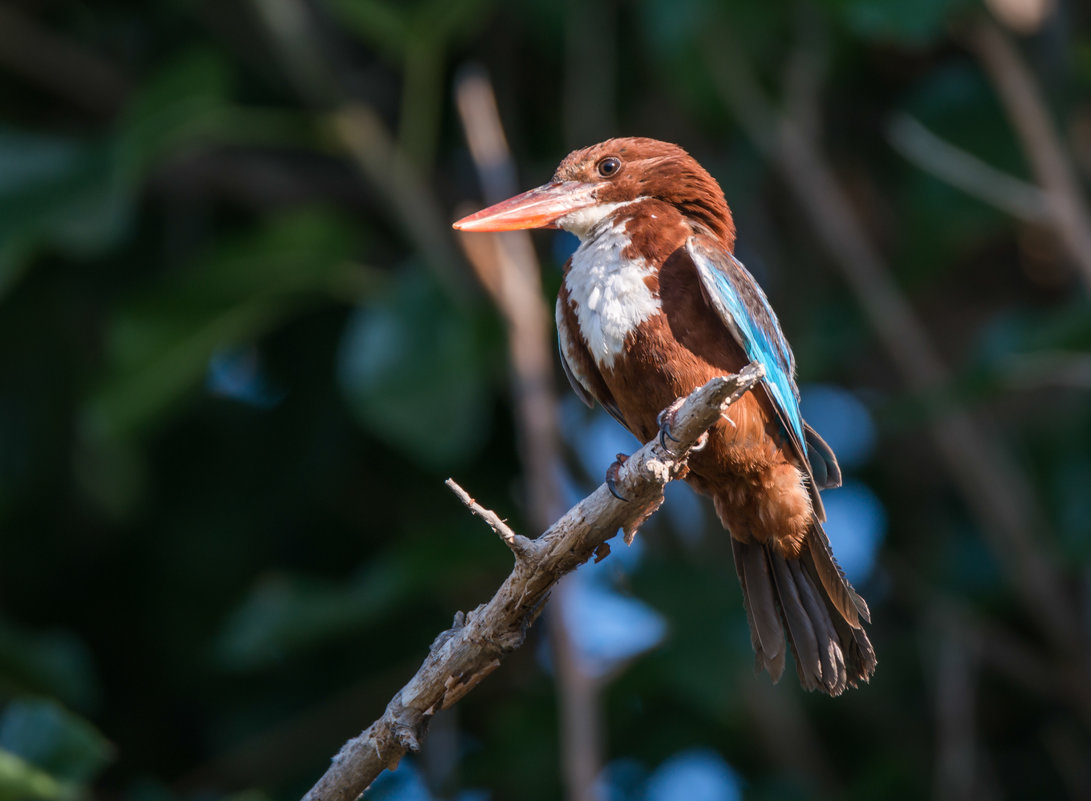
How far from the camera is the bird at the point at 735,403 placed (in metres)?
2.87

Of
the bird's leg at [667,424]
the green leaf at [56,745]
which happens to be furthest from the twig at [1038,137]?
the green leaf at [56,745]

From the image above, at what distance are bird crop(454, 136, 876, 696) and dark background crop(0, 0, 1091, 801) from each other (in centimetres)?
118

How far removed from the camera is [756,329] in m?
2.92

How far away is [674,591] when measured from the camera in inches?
175

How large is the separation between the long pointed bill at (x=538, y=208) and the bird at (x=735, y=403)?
0.57ft

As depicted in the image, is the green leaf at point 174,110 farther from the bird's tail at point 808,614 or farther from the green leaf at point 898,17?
the bird's tail at point 808,614

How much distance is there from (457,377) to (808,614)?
170cm

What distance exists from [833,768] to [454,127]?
298cm

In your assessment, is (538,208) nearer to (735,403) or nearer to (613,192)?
(613,192)

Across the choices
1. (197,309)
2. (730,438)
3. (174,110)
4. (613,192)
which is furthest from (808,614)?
(174,110)

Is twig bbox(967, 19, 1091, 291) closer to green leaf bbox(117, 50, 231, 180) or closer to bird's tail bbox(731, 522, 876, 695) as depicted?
bird's tail bbox(731, 522, 876, 695)

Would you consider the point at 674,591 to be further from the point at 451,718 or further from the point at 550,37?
the point at 550,37

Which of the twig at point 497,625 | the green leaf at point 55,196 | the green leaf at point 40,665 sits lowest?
the twig at point 497,625

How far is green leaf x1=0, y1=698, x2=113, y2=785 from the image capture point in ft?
10.1
